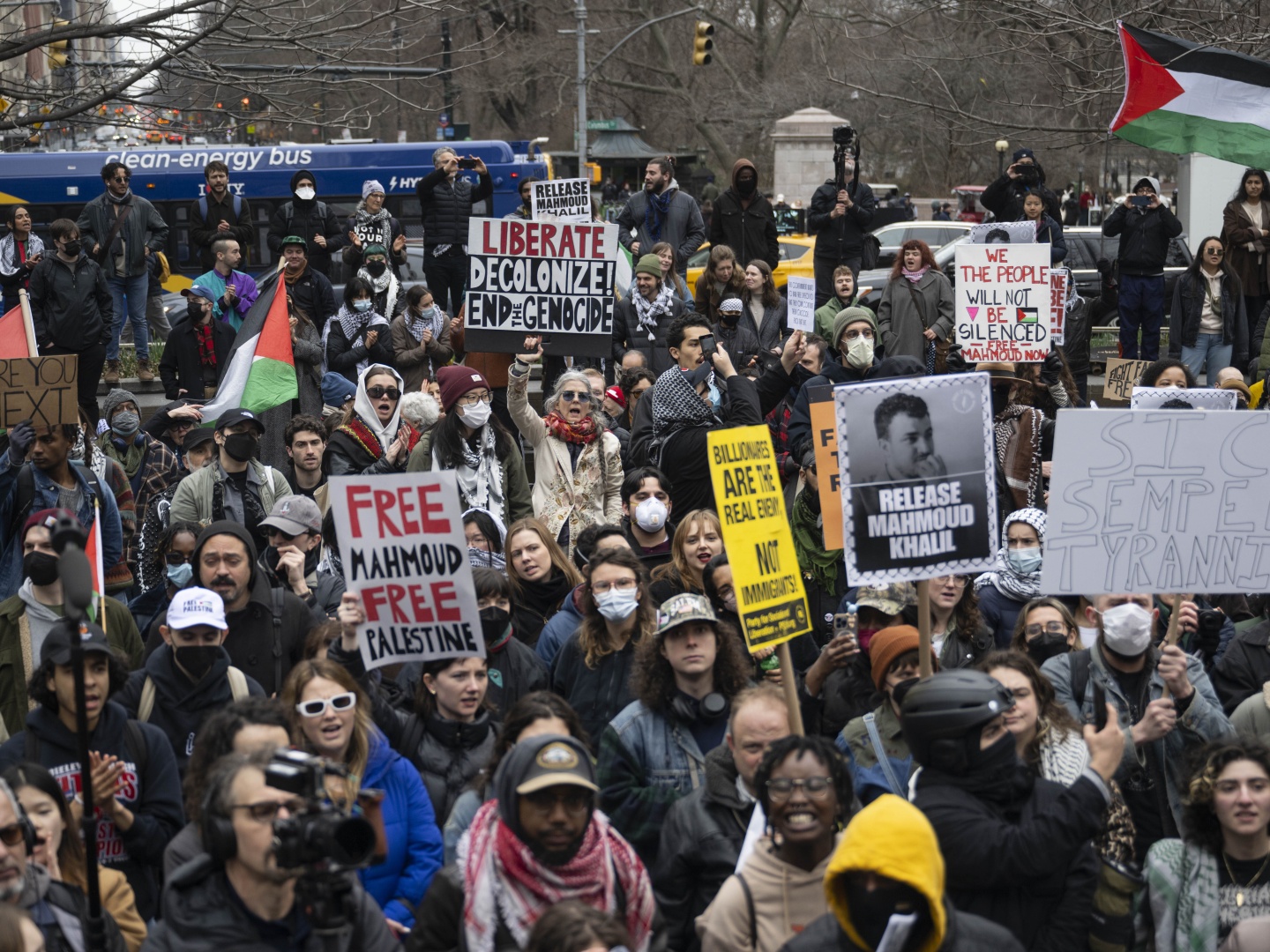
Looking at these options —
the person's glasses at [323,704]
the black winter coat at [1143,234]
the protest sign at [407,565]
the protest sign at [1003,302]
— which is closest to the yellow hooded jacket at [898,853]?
the person's glasses at [323,704]

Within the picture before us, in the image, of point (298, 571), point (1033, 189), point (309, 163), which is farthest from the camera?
point (309, 163)

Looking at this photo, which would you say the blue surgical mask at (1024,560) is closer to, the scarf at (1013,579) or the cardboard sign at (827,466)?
the scarf at (1013,579)

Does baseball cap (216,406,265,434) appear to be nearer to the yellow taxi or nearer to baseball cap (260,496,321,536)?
baseball cap (260,496,321,536)

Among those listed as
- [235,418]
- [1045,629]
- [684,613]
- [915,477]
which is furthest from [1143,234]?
[684,613]

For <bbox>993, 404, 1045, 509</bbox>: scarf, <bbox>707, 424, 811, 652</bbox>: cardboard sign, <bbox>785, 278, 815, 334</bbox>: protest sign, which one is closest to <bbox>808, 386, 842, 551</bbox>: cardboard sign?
<bbox>707, 424, 811, 652</bbox>: cardboard sign

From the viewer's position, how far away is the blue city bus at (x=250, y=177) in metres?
24.4

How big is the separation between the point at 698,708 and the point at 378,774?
3.50 ft

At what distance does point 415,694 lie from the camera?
5859mm

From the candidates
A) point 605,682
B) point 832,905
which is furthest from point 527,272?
point 832,905

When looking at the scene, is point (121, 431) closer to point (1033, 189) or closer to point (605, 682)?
point (605, 682)

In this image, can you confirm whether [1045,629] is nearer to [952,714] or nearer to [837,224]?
[952,714]

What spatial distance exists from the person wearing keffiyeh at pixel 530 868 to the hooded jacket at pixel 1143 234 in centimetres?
1315

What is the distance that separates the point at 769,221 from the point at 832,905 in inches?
499

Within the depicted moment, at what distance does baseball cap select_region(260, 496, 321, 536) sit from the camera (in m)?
7.57
